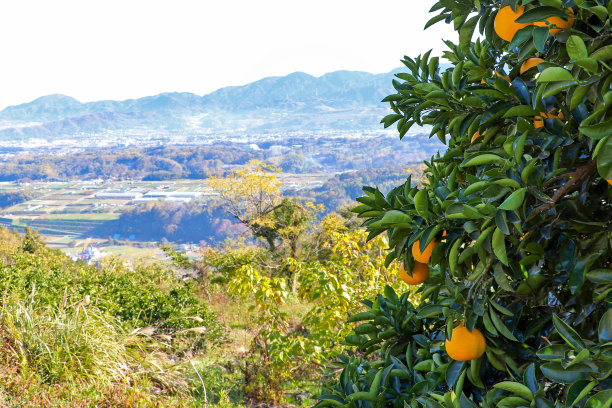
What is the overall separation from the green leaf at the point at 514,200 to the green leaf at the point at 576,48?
192 mm

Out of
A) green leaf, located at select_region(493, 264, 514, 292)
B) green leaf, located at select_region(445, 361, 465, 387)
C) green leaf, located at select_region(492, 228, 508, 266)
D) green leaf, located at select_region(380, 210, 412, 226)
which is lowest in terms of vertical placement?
green leaf, located at select_region(445, 361, 465, 387)

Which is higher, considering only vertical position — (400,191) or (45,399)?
(400,191)

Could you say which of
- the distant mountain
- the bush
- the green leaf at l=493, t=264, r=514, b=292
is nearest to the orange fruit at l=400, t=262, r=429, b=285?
the green leaf at l=493, t=264, r=514, b=292

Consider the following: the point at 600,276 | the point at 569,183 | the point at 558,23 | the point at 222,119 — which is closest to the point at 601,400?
the point at 600,276

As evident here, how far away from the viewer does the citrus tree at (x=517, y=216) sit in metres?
0.64

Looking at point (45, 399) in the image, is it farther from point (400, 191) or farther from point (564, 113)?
point (564, 113)

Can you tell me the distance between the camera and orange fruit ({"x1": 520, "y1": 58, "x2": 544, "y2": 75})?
81 centimetres

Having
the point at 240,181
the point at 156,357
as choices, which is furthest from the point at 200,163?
the point at 156,357

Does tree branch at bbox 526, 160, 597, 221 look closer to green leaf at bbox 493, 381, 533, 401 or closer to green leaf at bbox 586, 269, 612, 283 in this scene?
green leaf at bbox 586, 269, 612, 283

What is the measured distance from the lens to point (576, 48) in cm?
61

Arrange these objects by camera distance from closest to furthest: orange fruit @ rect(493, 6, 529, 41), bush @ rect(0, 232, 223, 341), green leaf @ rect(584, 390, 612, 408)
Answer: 1. green leaf @ rect(584, 390, 612, 408)
2. orange fruit @ rect(493, 6, 529, 41)
3. bush @ rect(0, 232, 223, 341)

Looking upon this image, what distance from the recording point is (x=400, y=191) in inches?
38.4

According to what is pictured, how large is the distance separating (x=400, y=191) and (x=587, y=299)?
394 mm

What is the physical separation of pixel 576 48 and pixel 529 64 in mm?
222
